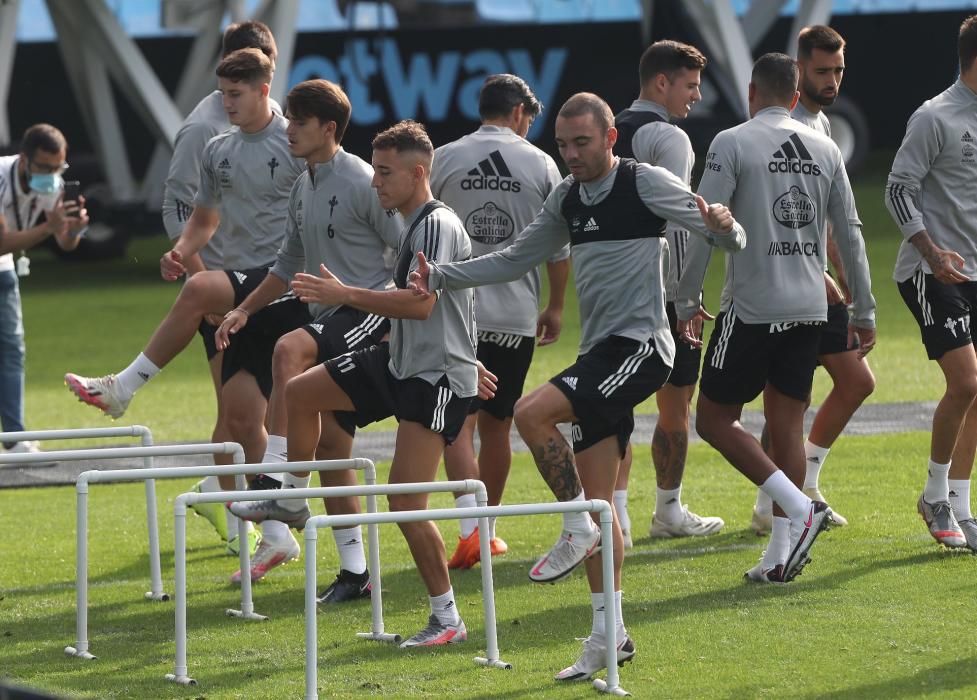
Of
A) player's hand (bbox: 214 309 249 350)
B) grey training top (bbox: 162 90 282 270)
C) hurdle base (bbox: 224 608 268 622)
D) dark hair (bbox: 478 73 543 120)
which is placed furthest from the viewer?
grey training top (bbox: 162 90 282 270)

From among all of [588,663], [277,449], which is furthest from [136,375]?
[588,663]

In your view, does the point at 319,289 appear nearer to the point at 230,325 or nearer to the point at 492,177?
the point at 230,325

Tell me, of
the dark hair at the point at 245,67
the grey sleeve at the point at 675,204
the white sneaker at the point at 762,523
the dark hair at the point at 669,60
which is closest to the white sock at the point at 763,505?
the white sneaker at the point at 762,523

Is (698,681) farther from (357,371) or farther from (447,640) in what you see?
(357,371)

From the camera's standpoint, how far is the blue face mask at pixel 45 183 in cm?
1197

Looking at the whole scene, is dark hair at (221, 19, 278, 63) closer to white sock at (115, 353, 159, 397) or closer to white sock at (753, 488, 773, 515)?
white sock at (115, 353, 159, 397)

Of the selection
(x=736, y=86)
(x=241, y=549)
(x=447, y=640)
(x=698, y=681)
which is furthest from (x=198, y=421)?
(x=736, y=86)

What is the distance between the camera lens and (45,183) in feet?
39.3

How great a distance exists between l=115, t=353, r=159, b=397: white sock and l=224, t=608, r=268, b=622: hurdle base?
1409mm

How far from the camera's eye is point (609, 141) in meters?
6.57

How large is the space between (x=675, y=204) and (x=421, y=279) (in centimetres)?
98

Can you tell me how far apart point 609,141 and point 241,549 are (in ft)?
7.88

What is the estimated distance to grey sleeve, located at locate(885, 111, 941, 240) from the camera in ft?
26.8

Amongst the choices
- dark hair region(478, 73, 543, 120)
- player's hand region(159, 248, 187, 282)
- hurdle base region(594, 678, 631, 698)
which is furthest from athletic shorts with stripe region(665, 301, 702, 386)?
hurdle base region(594, 678, 631, 698)
